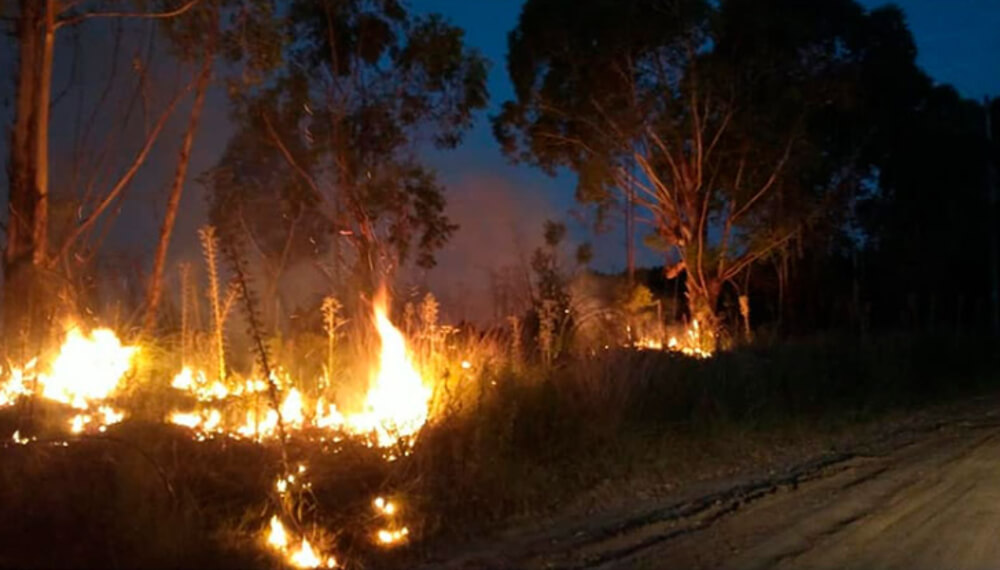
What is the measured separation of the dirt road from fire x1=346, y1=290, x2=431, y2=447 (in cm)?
212

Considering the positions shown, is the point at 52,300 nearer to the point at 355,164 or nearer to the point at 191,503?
the point at 191,503

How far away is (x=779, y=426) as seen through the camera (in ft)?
54.8

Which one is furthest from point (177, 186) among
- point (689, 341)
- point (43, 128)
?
point (689, 341)

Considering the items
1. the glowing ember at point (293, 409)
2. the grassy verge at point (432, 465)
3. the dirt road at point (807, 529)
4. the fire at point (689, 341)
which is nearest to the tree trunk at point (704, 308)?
the fire at point (689, 341)

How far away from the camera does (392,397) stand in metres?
12.6

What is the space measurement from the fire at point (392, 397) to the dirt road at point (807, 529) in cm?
212

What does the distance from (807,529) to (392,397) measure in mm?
4770

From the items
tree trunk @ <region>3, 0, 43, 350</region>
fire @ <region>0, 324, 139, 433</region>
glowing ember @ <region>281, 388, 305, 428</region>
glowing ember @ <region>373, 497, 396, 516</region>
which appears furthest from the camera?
tree trunk @ <region>3, 0, 43, 350</region>

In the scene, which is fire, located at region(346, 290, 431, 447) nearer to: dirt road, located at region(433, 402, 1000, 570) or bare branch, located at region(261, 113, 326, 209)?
dirt road, located at region(433, 402, 1000, 570)

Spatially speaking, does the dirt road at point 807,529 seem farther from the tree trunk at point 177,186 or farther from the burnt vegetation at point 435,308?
the tree trunk at point 177,186

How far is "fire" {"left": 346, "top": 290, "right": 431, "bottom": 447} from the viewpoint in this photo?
1173cm

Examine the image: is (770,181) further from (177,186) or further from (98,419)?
(98,419)

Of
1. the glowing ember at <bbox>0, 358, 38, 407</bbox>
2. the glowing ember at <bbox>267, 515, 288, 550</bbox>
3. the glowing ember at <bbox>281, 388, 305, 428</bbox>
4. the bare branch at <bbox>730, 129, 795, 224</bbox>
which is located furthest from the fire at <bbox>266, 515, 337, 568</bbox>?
the bare branch at <bbox>730, 129, 795, 224</bbox>

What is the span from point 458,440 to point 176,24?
8.14 metres
